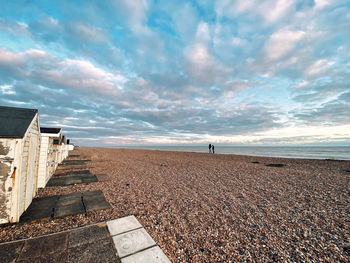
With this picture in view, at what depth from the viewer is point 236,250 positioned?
11.3 feet

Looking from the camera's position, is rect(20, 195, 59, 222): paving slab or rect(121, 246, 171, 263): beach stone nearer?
rect(121, 246, 171, 263): beach stone

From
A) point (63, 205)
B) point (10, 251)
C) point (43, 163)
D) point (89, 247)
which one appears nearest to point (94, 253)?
point (89, 247)

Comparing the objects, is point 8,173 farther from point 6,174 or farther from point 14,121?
point 14,121

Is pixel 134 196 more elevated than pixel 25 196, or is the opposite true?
pixel 25 196

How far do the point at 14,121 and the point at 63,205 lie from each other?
3.11 meters

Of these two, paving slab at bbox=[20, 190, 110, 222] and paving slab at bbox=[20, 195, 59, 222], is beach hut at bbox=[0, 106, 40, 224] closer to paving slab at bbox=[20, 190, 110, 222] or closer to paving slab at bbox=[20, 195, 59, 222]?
paving slab at bbox=[20, 195, 59, 222]

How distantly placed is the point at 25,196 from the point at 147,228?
3.99 metres

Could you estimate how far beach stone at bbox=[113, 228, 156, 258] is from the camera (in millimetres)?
3227

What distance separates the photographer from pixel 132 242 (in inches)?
137

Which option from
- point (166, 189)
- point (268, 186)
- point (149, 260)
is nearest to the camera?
point (149, 260)

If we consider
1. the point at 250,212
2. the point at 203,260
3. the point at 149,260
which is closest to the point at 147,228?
the point at 149,260

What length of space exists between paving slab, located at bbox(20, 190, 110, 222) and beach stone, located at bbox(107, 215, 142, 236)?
122cm

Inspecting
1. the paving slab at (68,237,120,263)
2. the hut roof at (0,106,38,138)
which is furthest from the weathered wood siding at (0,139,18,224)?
the paving slab at (68,237,120,263)

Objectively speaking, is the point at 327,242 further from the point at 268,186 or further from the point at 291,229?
the point at 268,186
